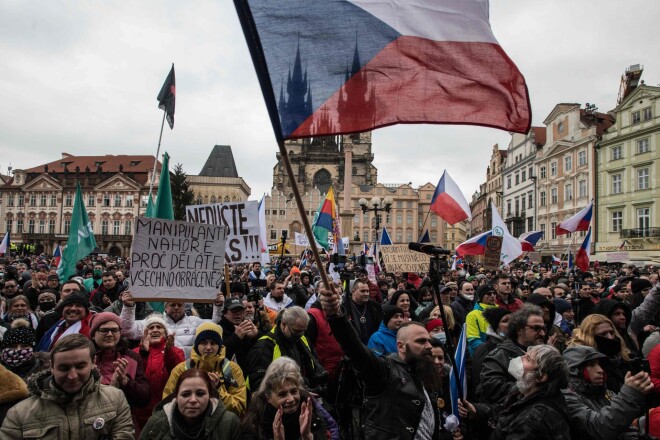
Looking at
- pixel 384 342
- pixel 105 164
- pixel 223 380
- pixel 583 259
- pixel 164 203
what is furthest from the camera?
pixel 105 164

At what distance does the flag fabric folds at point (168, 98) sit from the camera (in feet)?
38.8

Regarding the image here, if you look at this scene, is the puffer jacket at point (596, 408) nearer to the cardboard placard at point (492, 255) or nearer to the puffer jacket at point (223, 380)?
the puffer jacket at point (223, 380)

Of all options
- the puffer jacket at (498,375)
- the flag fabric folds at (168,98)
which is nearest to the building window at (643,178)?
the flag fabric folds at (168,98)

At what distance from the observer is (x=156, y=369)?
14.5 feet

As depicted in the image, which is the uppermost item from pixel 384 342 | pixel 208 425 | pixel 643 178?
pixel 643 178

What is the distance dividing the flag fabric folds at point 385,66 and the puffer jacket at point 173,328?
10.3 ft

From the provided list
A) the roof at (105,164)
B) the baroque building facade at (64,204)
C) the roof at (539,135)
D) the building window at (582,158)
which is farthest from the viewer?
the roof at (105,164)

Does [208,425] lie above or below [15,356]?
below

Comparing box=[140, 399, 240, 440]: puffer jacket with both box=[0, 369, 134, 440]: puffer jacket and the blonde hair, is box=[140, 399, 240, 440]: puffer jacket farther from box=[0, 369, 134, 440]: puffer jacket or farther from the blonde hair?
the blonde hair

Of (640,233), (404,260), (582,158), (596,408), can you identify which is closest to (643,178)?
Result: (640,233)

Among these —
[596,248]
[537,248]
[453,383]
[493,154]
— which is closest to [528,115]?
[453,383]

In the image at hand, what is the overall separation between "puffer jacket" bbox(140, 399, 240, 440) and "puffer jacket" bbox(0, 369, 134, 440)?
152 millimetres

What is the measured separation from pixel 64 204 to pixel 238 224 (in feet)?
257

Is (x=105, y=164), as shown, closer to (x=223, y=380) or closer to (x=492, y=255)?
(x=492, y=255)
